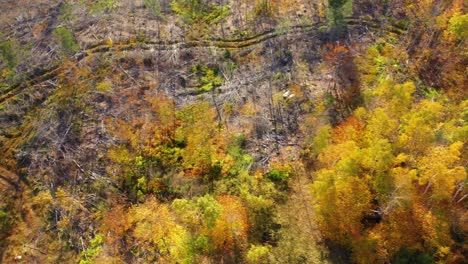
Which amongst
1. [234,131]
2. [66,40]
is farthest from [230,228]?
[66,40]

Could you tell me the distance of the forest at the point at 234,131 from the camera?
38469mm

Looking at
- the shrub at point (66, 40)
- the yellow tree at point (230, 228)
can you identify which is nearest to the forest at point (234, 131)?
the yellow tree at point (230, 228)

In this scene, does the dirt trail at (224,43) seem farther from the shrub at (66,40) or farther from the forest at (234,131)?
the shrub at (66,40)

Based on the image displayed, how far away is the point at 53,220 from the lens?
142ft

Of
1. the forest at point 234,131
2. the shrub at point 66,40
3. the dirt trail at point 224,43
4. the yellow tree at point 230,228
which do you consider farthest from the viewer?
the dirt trail at point 224,43

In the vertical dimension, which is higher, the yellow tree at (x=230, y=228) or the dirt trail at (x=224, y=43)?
the dirt trail at (x=224, y=43)

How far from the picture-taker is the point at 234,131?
47.7 metres

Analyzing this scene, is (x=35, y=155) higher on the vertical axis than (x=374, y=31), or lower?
lower

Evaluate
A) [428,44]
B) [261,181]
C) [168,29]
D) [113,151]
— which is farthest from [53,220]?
[428,44]

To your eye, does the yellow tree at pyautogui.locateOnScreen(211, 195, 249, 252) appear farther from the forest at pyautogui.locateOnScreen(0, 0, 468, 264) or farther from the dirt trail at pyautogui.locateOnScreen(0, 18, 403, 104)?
the dirt trail at pyautogui.locateOnScreen(0, 18, 403, 104)

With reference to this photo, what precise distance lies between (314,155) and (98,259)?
2581cm

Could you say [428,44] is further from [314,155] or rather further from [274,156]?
[274,156]

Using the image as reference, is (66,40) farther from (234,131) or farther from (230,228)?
(230,228)

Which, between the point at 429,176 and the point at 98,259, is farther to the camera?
the point at 98,259
